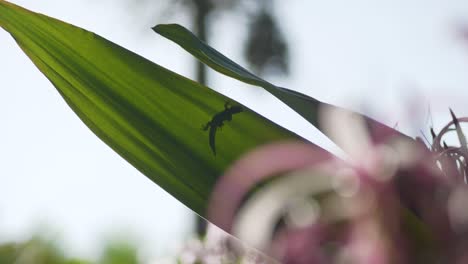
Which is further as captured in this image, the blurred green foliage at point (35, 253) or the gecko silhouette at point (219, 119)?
the blurred green foliage at point (35, 253)

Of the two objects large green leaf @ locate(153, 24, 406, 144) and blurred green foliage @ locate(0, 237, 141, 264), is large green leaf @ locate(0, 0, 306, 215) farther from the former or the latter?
blurred green foliage @ locate(0, 237, 141, 264)

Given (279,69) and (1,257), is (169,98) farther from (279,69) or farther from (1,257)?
(279,69)

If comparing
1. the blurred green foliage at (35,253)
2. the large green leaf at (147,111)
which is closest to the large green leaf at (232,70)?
the large green leaf at (147,111)

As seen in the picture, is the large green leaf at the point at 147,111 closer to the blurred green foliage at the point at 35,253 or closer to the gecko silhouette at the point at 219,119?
the gecko silhouette at the point at 219,119

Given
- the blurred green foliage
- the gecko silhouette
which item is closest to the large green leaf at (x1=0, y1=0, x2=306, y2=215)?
the gecko silhouette

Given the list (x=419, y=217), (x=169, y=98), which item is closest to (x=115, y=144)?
(x=169, y=98)

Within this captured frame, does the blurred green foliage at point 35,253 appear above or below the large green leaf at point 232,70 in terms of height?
above

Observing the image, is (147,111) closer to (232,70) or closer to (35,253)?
(232,70)
